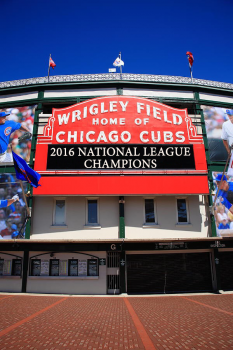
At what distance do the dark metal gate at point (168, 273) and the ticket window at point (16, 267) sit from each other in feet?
25.0

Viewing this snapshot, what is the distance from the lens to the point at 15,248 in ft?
51.7

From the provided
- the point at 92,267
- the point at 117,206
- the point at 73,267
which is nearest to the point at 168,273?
the point at 92,267

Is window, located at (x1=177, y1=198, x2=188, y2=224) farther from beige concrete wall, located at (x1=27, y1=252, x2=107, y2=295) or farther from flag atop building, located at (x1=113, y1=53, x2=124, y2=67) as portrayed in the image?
flag atop building, located at (x1=113, y1=53, x2=124, y2=67)

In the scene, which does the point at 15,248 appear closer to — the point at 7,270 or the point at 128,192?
the point at 7,270

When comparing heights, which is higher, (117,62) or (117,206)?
(117,62)

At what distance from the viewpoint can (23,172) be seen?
14453 millimetres

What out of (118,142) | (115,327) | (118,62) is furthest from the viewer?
(118,62)

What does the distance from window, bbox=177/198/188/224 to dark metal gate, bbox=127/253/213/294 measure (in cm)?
248

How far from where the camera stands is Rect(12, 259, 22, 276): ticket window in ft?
52.7

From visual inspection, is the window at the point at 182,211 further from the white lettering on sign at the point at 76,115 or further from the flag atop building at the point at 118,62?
the flag atop building at the point at 118,62

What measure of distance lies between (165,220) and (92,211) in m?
5.35

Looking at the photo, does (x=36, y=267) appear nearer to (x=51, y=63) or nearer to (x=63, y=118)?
(x=63, y=118)

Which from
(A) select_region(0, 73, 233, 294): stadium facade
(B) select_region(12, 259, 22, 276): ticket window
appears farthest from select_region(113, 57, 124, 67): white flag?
(B) select_region(12, 259, 22, 276): ticket window

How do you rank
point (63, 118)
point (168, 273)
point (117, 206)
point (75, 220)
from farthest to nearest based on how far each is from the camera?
point (63, 118) < point (117, 206) < point (75, 220) < point (168, 273)
